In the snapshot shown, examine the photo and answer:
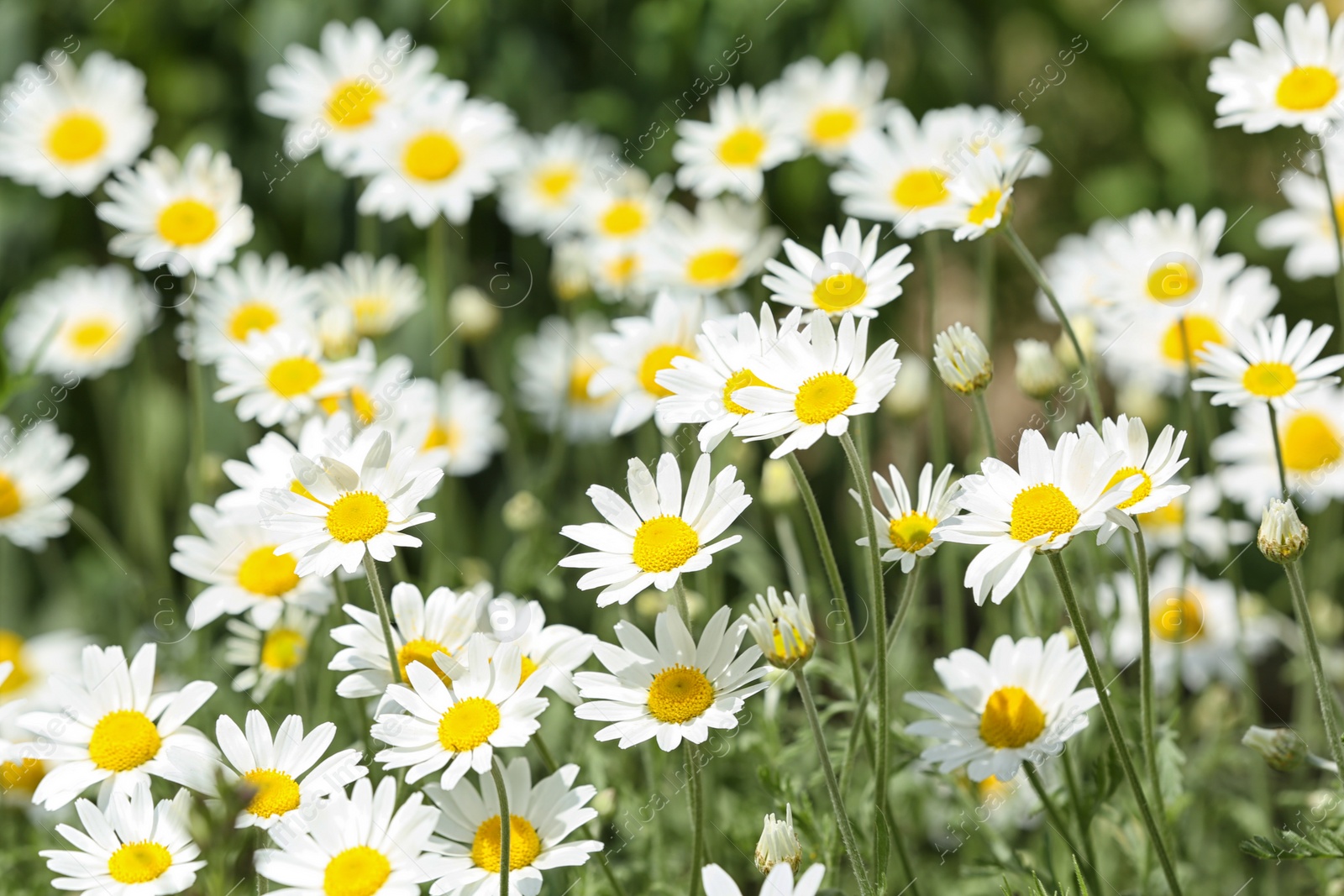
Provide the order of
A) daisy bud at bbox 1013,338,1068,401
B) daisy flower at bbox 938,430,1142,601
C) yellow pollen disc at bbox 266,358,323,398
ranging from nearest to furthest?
A: daisy flower at bbox 938,430,1142,601
daisy bud at bbox 1013,338,1068,401
yellow pollen disc at bbox 266,358,323,398

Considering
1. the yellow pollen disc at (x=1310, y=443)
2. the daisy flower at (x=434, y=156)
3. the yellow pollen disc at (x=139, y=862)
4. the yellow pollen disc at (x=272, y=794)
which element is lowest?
the yellow pollen disc at (x=139, y=862)

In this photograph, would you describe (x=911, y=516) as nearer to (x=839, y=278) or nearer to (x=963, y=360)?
(x=963, y=360)

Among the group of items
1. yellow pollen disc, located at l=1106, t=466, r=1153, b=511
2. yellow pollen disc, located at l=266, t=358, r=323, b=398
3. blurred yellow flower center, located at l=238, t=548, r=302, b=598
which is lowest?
yellow pollen disc, located at l=1106, t=466, r=1153, b=511

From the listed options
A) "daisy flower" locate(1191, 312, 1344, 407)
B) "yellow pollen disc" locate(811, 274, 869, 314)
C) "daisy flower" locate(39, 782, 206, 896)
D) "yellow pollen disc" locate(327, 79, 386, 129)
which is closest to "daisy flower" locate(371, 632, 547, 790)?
"daisy flower" locate(39, 782, 206, 896)

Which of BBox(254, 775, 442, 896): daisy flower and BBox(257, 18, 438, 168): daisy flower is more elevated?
BBox(257, 18, 438, 168): daisy flower

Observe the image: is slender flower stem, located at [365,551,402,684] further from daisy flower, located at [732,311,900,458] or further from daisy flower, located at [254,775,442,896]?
daisy flower, located at [732,311,900,458]

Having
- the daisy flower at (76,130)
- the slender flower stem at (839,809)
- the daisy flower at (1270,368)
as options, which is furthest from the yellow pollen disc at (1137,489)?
the daisy flower at (76,130)

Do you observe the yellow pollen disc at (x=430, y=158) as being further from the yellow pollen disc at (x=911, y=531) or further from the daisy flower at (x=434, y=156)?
the yellow pollen disc at (x=911, y=531)
